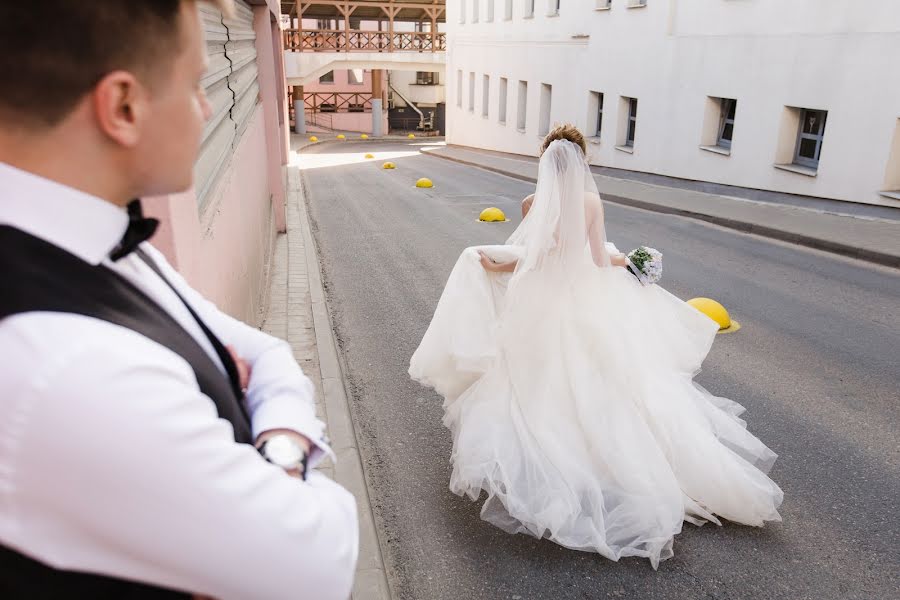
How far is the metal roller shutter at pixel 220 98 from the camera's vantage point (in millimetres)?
4363

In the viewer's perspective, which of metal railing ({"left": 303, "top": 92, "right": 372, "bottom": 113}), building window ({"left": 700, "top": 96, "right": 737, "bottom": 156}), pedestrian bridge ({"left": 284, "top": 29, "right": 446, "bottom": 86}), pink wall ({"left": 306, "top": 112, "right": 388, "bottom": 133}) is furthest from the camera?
metal railing ({"left": 303, "top": 92, "right": 372, "bottom": 113})

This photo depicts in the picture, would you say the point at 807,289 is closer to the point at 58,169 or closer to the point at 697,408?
the point at 697,408

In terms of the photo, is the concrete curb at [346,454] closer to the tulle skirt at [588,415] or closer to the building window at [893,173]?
the tulle skirt at [588,415]

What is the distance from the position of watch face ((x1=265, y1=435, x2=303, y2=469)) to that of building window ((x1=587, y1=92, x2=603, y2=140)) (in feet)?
70.3

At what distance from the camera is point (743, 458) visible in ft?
13.3

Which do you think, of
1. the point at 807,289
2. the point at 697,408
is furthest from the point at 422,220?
the point at 697,408

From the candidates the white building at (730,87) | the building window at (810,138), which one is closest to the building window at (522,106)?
the white building at (730,87)

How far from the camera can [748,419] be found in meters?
5.06

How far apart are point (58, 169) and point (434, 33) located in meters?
42.1

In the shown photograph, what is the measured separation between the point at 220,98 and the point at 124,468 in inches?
204

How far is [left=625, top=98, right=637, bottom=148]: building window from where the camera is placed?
64.2 ft

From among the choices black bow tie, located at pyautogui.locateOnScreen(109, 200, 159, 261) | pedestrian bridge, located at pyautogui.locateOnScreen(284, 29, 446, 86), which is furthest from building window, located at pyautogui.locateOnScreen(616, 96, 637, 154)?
pedestrian bridge, located at pyautogui.locateOnScreen(284, 29, 446, 86)

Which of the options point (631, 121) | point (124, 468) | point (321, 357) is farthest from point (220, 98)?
point (631, 121)

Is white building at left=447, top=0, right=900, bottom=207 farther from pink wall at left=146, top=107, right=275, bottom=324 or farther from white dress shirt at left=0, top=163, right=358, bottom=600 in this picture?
white dress shirt at left=0, top=163, right=358, bottom=600
